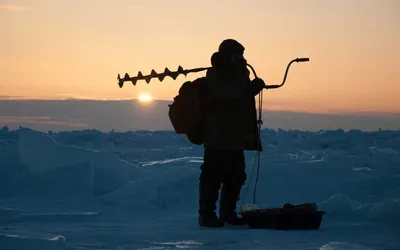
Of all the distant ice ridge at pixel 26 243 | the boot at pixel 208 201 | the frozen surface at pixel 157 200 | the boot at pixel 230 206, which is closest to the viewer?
the distant ice ridge at pixel 26 243

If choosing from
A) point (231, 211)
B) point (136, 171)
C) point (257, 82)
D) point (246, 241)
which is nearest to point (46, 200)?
point (136, 171)

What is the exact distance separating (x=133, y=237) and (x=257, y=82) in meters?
1.74

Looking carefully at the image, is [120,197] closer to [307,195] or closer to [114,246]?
[307,195]

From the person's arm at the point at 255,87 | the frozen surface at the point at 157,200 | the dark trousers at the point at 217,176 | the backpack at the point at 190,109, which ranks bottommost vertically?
the frozen surface at the point at 157,200

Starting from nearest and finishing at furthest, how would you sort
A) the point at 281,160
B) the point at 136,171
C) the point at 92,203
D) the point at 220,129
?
the point at 220,129, the point at 92,203, the point at 136,171, the point at 281,160

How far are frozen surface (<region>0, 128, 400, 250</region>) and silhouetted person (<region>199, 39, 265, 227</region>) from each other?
1.30 feet

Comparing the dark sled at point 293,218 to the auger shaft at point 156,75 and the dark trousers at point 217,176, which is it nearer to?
the dark trousers at point 217,176

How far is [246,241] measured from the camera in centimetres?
428

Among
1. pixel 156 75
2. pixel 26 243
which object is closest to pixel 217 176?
pixel 156 75

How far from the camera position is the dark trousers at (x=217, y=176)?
17.8ft

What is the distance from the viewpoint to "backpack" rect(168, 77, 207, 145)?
5.45 meters

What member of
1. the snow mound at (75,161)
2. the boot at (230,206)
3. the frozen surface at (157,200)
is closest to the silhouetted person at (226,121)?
the boot at (230,206)

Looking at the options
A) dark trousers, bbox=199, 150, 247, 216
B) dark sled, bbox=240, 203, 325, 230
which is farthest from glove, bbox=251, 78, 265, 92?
dark sled, bbox=240, 203, 325, 230

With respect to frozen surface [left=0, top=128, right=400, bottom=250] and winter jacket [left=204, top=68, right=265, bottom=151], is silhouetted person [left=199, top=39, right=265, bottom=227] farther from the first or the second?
frozen surface [left=0, top=128, right=400, bottom=250]
